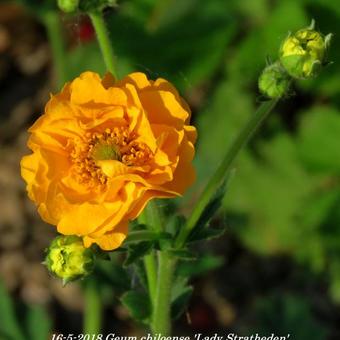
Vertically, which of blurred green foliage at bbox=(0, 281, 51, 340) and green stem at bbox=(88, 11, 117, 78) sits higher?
green stem at bbox=(88, 11, 117, 78)

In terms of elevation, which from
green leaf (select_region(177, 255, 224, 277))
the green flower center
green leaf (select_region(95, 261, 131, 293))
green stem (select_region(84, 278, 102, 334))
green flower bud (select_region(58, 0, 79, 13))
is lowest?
green stem (select_region(84, 278, 102, 334))

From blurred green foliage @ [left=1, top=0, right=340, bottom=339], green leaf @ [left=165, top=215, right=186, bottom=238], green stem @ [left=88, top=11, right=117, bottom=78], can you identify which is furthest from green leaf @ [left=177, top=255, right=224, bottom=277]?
blurred green foliage @ [left=1, top=0, right=340, bottom=339]

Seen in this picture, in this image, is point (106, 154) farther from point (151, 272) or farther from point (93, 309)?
point (93, 309)

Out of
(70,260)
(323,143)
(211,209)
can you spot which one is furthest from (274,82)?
(323,143)

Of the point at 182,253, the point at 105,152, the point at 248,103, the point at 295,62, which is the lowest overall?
the point at 248,103

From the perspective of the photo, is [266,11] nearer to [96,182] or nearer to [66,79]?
[66,79]

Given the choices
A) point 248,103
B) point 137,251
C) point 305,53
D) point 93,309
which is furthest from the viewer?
point 248,103

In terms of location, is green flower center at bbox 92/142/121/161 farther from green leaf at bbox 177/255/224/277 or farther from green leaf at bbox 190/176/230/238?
green leaf at bbox 177/255/224/277

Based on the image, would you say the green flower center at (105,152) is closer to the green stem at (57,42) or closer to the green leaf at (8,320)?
the green leaf at (8,320)
